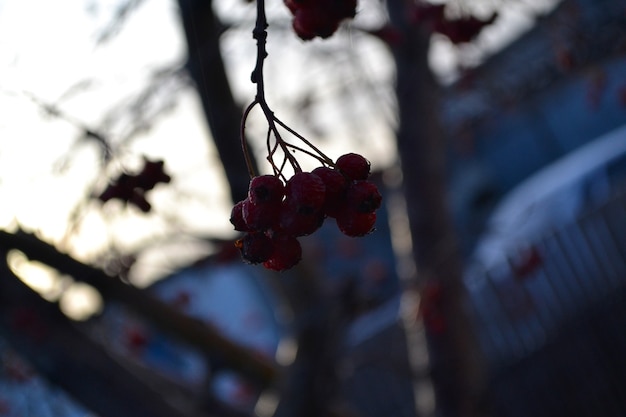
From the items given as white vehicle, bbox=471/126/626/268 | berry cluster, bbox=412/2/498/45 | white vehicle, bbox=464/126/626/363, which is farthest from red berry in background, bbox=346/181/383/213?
white vehicle, bbox=471/126/626/268

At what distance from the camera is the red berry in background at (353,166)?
49.9 inches

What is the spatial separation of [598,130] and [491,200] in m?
3.46

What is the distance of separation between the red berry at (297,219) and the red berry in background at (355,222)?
1.9 inches

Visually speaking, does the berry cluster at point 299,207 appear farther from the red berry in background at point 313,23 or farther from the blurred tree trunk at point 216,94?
the blurred tree trunk at point 216,94

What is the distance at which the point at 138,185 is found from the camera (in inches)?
82.7

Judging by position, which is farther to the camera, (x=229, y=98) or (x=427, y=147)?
(x=427, y=147)

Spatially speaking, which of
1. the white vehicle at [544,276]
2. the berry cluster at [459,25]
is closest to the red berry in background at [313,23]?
the berry cluster at [459,25]

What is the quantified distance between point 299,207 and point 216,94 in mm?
1953

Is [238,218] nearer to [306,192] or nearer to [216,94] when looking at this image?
[306,192]

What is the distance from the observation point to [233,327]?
47.3 ft

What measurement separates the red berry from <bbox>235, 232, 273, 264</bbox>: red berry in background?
0.07m

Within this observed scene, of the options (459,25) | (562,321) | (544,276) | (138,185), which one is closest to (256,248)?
(138,185)

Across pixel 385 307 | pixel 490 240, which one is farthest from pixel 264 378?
pixel 385 307

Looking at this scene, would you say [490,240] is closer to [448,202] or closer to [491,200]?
[448,202]
